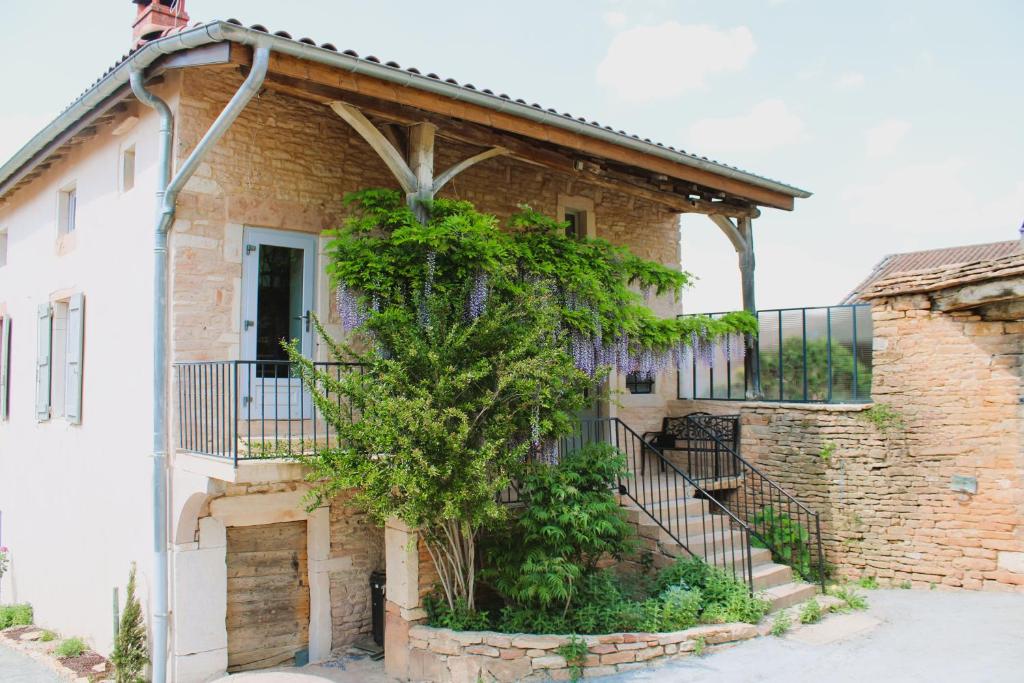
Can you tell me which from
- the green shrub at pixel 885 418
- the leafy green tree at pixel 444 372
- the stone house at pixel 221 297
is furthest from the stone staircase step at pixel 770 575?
the stone house at pixel 221 297

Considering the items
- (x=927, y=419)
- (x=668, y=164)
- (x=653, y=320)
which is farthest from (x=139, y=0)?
(x=927, y=419)

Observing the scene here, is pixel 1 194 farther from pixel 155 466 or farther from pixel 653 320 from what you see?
pixel 653 320

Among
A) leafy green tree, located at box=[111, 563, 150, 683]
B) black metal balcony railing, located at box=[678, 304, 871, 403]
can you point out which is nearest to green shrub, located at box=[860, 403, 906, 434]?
black metal balcony railing, located at box=[678, 304, 871, 403]

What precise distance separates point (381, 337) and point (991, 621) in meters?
5.74

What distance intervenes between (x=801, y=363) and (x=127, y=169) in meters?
7.56

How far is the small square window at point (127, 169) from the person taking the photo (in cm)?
736

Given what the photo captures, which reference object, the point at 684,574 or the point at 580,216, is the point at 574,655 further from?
the point at 580,216

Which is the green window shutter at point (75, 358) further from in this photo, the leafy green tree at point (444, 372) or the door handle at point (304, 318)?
the leafy green tree at point (444, 372)

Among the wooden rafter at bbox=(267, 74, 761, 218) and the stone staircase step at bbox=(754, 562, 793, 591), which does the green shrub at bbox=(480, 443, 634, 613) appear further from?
the wooden rafter at bbox=(267, 74, 761, 218)

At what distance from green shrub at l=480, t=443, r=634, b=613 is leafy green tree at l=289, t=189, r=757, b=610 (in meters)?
0.25

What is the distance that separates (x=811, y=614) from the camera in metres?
6.84

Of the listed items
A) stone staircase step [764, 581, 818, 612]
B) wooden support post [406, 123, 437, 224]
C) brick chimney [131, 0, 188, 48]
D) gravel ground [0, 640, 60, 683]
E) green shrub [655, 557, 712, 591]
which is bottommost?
gravel ground [0, 640, 60, 683]

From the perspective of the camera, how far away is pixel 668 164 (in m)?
8.49

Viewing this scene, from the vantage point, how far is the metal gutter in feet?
18.3
